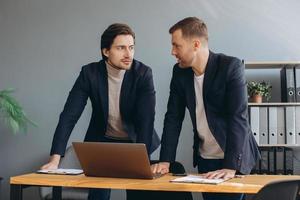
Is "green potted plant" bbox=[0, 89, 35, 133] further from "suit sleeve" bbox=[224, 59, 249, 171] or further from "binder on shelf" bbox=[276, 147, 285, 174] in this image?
"suit sleeve" bbox=[224, 59, 249, 171]

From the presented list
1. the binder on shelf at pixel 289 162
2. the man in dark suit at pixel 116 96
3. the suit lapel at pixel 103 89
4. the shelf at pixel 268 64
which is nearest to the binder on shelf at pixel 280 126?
the binder on shelf at pixel 289 162

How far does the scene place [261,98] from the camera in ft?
12.3

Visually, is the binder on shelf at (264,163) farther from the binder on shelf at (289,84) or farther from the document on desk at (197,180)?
the document on desk at (197,180)

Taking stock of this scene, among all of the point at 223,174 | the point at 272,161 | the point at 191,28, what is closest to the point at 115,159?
the point at 223,174

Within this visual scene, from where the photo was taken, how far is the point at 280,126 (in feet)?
12.1

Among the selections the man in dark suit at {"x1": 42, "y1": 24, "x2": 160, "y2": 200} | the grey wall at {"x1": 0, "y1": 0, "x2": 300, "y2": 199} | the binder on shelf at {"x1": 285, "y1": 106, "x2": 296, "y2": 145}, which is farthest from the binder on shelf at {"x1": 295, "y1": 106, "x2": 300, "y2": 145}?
the man in dark suit at {"x1": 42, "y1": 24, "x2": 160, "y2": 200}

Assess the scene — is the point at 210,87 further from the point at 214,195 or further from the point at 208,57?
the point at 214,195

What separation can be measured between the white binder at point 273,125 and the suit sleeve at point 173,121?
1.53 m

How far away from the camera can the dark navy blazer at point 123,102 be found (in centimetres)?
243

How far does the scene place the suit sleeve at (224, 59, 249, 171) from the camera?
6.68 ft

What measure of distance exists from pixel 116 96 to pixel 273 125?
1.65 metres

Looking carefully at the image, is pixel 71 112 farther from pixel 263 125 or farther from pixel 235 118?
pixel 263 125

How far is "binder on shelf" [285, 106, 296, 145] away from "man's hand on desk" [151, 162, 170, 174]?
171cm

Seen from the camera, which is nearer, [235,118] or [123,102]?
[235,118]
